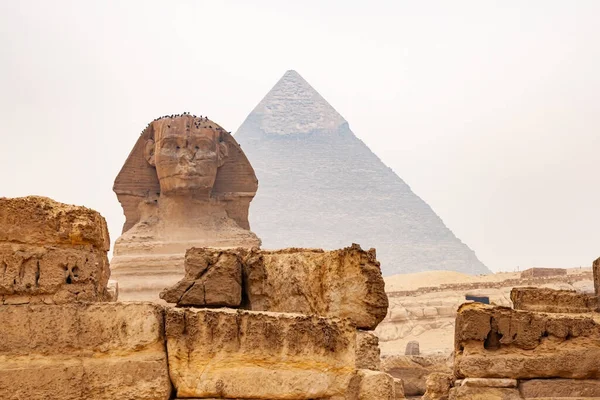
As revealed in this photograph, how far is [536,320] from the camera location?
7.09 meters

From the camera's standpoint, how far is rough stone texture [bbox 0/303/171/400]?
4312mm

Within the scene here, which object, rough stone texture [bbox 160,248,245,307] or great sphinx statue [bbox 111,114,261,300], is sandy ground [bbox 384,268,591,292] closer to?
great sphinx statue [bbox 111,114,261,300]

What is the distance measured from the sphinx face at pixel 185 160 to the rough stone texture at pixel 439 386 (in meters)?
9.60

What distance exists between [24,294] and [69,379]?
391 millimetres

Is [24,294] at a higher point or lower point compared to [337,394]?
higher

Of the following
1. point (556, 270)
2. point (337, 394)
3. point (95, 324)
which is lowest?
point (337, 394)

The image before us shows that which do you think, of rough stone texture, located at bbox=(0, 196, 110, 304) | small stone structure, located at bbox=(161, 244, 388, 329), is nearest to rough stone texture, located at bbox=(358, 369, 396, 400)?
small stone structure, located at bbox=(161, 244, 388, 329)

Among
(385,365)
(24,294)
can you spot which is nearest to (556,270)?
(385,365)

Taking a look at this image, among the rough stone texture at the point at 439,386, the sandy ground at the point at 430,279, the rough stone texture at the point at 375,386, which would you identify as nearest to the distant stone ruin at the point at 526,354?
the rough stone texture at the point at 439,386

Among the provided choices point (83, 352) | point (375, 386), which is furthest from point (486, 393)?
point (83, 352)

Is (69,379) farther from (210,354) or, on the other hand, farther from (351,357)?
(351,357)

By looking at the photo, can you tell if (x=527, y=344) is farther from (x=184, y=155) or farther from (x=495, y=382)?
(x=184, y=155)

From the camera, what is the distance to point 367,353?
564 centimetres

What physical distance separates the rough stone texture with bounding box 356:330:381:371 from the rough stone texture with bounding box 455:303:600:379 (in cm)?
150
